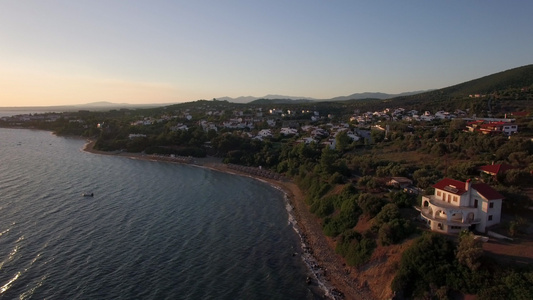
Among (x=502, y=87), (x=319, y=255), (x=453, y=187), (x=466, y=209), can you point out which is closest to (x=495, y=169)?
(x=453, y=187)

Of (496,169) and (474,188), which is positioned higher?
(474,188)

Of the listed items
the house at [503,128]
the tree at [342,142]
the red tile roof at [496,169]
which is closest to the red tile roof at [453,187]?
the red tile roof at [496,169]

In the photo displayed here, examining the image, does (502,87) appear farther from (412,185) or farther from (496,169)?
(412,185)

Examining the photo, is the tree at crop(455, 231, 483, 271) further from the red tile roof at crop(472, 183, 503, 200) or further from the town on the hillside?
the red tile roof at crop(472, 183, 503, 200)

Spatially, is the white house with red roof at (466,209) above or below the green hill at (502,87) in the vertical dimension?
below

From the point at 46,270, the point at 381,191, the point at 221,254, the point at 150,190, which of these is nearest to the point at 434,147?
the point at 381,191

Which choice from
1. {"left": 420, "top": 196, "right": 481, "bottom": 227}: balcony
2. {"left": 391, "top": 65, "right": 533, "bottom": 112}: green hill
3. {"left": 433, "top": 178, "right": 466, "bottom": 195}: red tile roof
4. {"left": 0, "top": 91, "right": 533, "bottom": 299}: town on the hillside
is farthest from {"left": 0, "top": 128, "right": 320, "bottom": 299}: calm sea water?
{"left": 391, "top": 65, "right": 533, "bottom": 112}: green hill

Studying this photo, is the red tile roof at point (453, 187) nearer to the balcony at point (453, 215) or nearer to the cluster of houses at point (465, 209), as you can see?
the cluster of houses at point (465, 209)
